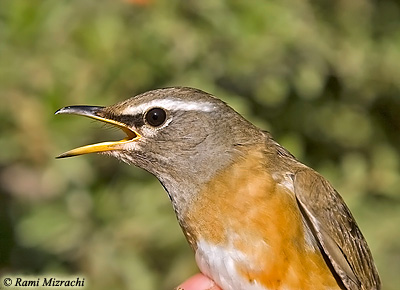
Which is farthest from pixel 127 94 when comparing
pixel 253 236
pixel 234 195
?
pixel 253 236

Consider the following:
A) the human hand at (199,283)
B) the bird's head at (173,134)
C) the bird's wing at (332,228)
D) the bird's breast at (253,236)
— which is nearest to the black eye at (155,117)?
the bird's head at (173,134)

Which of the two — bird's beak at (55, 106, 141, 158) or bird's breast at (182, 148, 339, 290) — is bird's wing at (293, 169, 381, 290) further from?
bird's beak at (55, 106, 141, 158)

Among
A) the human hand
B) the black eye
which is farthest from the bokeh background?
the black eye

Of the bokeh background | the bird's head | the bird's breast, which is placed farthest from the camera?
the bokeh background

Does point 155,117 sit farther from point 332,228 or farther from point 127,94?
point 127,94

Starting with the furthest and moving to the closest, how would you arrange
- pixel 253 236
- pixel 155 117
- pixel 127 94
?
pixel 127 94
pixel 155 117
pixel 253 236

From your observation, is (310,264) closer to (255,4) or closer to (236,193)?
(236,193)
